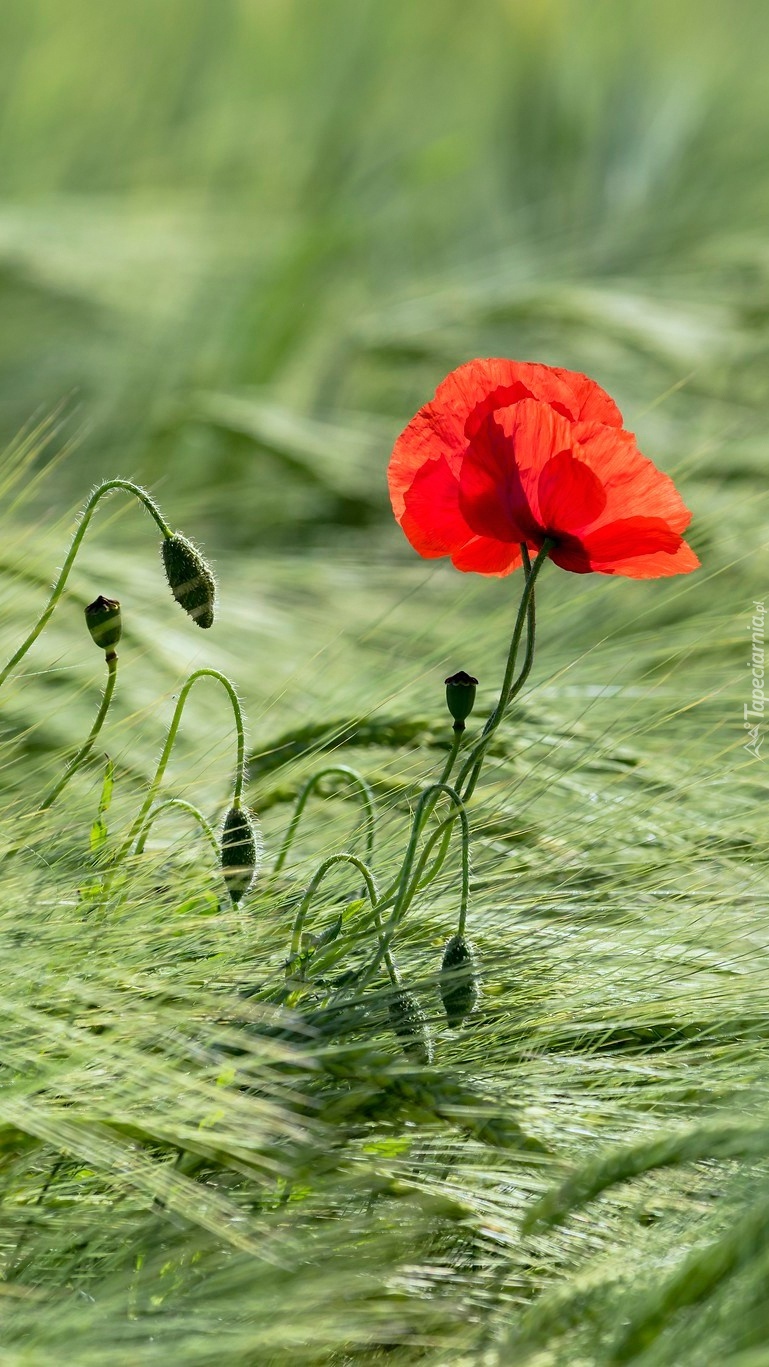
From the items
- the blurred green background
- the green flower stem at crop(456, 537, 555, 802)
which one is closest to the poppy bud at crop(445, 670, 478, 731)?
the green flower stem at crop(456, 537, 555, 802)

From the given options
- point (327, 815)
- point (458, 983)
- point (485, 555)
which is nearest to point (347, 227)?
point (327, 815)

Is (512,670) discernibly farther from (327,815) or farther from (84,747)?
(327,815)

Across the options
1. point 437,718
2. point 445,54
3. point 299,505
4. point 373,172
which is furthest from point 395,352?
point 437,718

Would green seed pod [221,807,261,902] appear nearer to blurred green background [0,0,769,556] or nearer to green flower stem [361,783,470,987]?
green flower stem [361,783,470,987]

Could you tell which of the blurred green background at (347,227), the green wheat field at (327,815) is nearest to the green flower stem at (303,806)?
the green wheat field at (327,815)

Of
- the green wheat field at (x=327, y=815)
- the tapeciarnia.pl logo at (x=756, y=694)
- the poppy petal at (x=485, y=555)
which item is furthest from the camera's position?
the tapeciarnia.pl logo at (x=756, y=694)

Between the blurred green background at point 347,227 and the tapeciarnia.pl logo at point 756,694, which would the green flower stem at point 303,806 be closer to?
the tapeciarnia.pl logo at point 756,694
